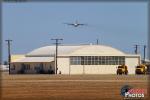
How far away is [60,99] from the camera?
28250 mm

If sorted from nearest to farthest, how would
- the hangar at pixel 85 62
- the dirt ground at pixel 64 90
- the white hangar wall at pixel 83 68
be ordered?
the dirt ground at pixel 64 90
the white hangar wall at pixel 83 68
the hangar at pixel 85 62

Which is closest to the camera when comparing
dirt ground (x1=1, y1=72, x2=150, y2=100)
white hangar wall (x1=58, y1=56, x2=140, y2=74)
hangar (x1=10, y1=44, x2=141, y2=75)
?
dirt ground (x1=1, y1=72, x2=150, y2=100)

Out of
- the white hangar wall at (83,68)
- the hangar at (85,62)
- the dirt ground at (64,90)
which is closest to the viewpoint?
the dirt ground at (64,90)

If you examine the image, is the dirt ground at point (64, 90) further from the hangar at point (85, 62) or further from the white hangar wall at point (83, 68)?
the hangar at point (85, 62)

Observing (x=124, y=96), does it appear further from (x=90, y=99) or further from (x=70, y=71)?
(x=70, y=71)

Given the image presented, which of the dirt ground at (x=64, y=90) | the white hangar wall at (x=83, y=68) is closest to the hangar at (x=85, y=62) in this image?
the white hangar wall at (x=83, y=68)

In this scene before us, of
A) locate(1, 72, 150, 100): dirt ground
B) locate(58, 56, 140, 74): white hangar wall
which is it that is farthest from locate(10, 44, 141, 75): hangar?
locate(1, 72, 150, 100): dirt ground

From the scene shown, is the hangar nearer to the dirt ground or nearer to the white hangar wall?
the white hangar wall

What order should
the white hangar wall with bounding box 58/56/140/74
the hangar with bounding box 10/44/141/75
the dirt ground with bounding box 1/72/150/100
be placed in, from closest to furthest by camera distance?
the dirt ground with bounding box 1/72/150/100
the white hangar wall with bounding box 58/56/140/74
the hangar with bounding box 10/44/141/75

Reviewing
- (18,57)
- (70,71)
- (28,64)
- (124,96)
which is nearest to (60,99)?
(124,96)

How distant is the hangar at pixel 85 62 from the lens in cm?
11869

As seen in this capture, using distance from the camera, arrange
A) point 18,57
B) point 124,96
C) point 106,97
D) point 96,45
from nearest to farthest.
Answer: point 124,96, point 106,97, point 96,45, point 18,57

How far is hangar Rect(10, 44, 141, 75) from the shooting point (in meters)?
119

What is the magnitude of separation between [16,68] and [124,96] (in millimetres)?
113447
